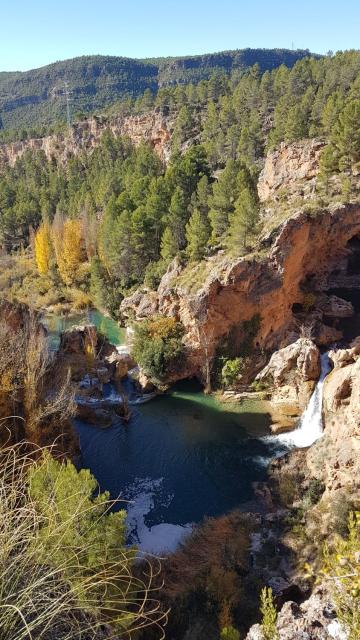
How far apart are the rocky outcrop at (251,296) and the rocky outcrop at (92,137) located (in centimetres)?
4659

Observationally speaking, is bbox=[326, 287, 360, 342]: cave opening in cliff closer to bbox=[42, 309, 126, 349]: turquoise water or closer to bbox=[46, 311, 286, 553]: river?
bbox=[46, 311, 286, 553]: river

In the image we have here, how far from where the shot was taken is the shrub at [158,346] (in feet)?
112

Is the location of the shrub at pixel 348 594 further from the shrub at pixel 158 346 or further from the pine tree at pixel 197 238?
the pine tree at pixel 197 238

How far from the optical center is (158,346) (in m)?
34.1

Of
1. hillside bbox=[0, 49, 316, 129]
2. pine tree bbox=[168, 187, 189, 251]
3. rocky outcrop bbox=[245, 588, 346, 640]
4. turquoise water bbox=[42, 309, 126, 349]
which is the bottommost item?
turquoise water bbox=[42, 309, 126, 349]

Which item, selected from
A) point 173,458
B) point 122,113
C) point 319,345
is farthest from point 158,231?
point 122,113

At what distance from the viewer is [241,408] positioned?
3184cm

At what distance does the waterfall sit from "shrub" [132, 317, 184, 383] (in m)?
10.3

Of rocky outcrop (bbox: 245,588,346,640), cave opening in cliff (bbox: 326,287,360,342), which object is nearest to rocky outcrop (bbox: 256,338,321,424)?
cave opening in cliff (bbox: 326,287,360,342)

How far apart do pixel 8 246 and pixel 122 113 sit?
131 ft

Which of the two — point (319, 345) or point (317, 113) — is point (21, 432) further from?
point (317, 113)

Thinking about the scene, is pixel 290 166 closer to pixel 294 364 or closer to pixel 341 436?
pixel 294 364

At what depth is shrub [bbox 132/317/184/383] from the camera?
34094 millimetres

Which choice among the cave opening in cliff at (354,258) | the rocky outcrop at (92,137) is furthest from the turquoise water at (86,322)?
the rocky outcrop at (92,137)
